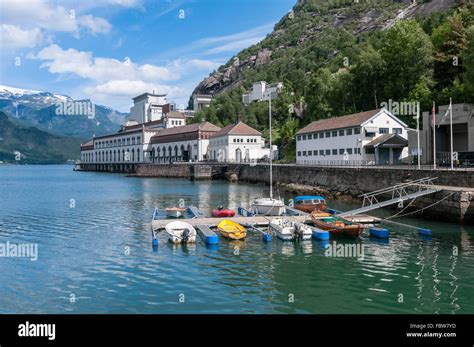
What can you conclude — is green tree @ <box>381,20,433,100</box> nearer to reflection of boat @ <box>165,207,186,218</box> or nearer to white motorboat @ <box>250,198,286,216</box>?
white motorboat @ <box>250,198,286,216</box>

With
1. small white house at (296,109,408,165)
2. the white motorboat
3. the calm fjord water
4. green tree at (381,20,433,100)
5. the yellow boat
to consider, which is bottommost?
the calm fjord water

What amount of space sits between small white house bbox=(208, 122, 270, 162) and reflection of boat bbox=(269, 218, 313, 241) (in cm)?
8989

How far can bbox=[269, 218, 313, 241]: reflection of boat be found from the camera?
34.1 m

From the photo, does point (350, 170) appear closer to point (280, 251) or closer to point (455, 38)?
point (280, 251)

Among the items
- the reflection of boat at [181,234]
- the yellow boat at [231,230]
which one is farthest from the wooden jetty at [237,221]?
the reflection of boat at [181,234]

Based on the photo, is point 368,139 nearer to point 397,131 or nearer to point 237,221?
point 397,131

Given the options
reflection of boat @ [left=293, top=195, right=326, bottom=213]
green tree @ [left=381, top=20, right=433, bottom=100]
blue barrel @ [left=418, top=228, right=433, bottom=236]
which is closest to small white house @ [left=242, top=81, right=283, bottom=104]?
green tree @ [left=381, top=20, right=433, bottom=100]

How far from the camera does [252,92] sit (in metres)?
198

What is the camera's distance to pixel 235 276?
24516mm

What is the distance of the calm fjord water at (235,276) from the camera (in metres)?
20.0

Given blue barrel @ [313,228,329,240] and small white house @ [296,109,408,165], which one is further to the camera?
small white house @ [296,109,408,165]

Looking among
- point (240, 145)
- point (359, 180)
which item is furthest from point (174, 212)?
point (240, 145)
